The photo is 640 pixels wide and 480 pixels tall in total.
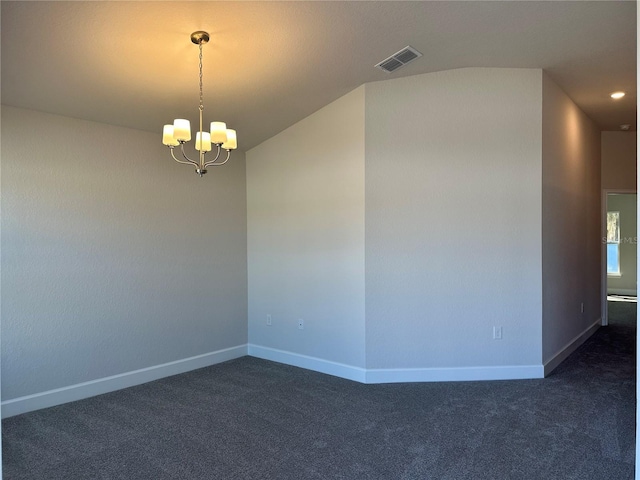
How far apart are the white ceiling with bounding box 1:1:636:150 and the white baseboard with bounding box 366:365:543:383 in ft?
9.34

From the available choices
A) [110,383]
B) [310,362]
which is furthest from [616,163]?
[110,383]

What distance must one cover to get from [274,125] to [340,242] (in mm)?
1558

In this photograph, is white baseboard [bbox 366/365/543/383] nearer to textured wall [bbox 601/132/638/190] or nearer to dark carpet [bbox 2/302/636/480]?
dark carpet [bbox 2/302/636/480]

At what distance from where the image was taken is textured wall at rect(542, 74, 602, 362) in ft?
14.6

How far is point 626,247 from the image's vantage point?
1034cm

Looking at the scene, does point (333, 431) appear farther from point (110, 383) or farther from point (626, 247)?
point (626, 247)

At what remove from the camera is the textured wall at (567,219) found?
4.46 m

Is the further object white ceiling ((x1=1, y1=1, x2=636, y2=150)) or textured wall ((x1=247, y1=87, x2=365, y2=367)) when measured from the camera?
textured wall ((x1=247, y1=87, x2=365, y2=367))

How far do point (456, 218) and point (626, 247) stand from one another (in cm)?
849

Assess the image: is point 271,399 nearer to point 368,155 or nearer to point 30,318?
point 30,318

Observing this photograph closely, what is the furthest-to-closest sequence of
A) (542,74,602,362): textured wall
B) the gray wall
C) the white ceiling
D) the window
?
1. the window
2. the gray wall
3. (542,74,602,362): textured wall
4. the white ceiling

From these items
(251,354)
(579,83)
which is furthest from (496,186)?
(251,354)

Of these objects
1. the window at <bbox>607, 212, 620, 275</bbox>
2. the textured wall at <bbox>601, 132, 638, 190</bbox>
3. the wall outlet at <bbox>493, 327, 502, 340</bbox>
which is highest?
the textured wall at <bbox>601, 132, 638, 190</bbox>

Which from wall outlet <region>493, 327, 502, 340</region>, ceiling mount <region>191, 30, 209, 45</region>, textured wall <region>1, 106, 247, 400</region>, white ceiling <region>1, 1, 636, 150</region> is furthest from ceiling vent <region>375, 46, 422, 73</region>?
wall outlet <region>493, 327, 502, 340</region>
